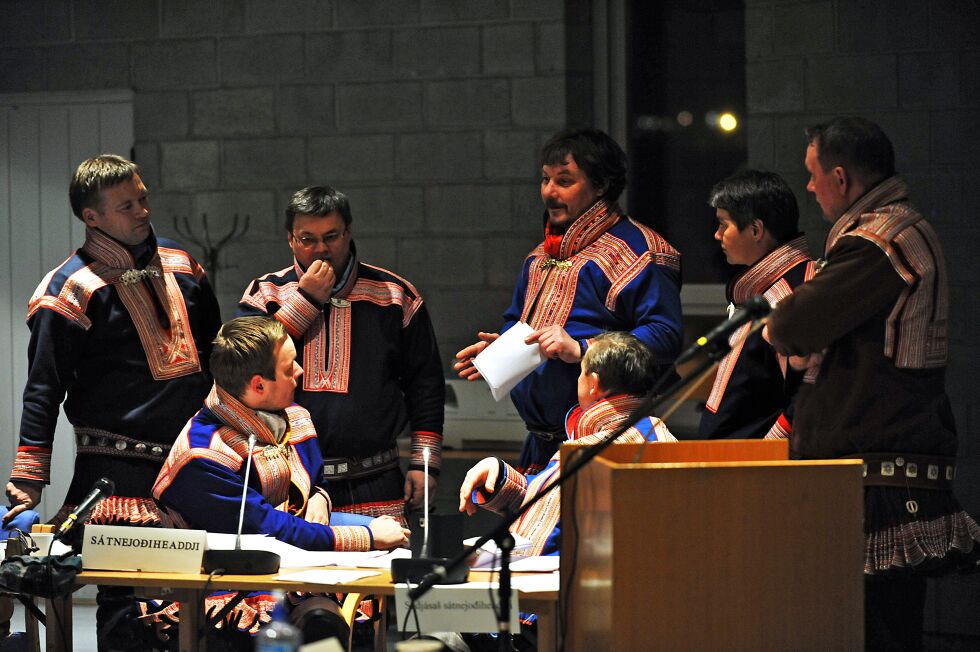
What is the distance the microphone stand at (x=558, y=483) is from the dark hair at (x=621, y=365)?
692mm

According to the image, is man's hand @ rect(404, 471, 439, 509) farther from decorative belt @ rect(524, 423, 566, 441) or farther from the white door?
the white door

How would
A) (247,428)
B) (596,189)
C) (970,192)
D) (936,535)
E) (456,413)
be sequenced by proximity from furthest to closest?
(456,413)
(970,192)
(596,189)
(247,428)
(936,535)

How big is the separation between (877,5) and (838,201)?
1.92 meters

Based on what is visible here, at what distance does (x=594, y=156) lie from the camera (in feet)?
11.5

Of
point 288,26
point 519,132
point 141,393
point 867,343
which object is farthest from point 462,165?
point 867,343

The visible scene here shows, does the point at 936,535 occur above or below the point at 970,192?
below

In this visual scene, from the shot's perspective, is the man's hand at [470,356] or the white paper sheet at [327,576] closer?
the white paper sheet at [327,576]

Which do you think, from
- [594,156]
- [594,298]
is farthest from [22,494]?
[594,156]

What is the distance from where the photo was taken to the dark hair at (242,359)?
2.99m

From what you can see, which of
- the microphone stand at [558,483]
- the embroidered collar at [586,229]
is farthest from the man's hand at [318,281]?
the microphone stand at [558,483]

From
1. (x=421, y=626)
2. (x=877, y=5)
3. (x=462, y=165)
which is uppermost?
(x=877, y=5)

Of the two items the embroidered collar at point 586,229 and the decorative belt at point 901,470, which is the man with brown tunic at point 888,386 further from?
the embroidered collar at point 586,229

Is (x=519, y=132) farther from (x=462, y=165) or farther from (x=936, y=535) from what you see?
(x=936, y=535)

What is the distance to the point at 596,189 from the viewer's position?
11.6ft
